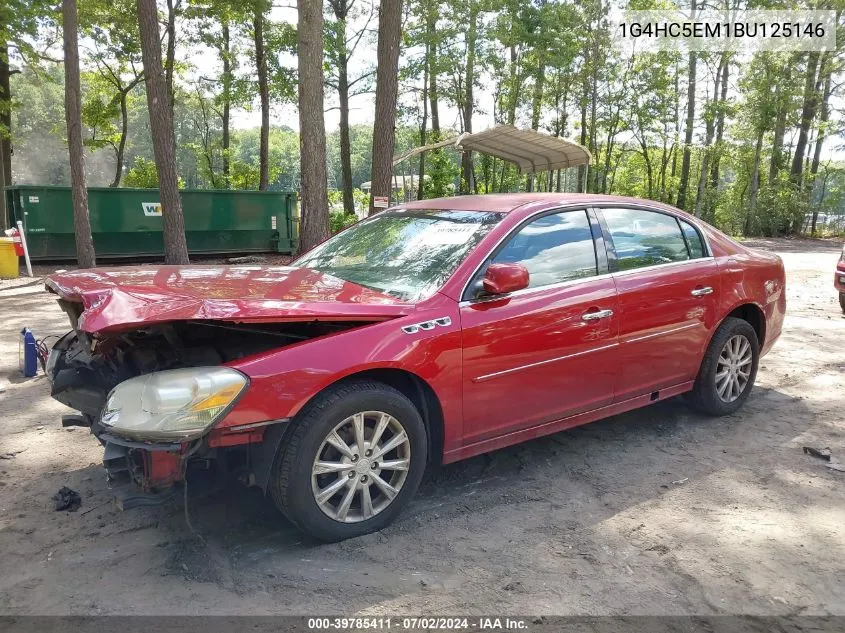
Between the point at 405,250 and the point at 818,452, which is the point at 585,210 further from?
the point at 818,452

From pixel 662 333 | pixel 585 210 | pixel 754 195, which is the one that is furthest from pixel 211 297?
pixel 754 195

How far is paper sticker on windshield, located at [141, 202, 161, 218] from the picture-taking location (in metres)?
16.4

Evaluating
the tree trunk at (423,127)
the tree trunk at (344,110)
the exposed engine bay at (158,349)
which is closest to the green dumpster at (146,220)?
the tree trunk at (344,110)

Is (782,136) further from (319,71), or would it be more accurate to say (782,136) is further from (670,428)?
(670,428)

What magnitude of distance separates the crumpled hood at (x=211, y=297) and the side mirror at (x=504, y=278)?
1.42 ft

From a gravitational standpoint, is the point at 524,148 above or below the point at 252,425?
above

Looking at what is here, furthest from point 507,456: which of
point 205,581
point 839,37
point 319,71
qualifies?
point 839,37

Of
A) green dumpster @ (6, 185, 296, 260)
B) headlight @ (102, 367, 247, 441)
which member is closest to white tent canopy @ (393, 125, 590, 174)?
green dumpster @ (6, 185, 296, 260)

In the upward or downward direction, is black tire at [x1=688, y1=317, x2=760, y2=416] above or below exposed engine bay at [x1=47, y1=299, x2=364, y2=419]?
below

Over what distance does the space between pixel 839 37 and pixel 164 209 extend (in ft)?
100

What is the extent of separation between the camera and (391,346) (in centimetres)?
303

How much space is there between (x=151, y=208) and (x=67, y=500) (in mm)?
14513

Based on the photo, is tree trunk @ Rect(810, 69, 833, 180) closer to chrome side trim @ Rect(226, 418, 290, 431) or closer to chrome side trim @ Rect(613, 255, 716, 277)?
chrome side trim @ Rect(613, 255, 716, 277)

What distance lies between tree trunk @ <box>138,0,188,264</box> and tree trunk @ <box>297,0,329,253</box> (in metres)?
3.47
